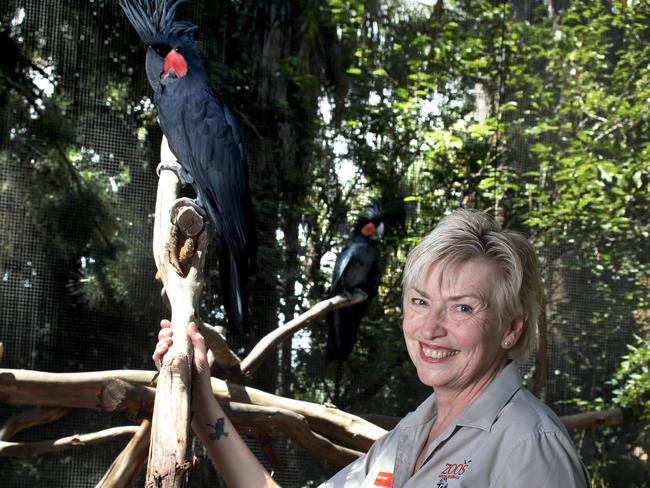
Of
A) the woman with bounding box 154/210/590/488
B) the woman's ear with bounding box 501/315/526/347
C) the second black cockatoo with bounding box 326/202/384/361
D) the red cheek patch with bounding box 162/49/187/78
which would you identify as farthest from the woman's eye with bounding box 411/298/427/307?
the second black cockatoo with bounding box 326/202/384/361

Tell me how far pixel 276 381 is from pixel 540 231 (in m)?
1.51

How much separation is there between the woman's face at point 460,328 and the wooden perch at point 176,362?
1.08 ft

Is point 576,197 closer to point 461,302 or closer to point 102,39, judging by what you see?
point 102,39

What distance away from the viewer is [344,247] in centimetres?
360

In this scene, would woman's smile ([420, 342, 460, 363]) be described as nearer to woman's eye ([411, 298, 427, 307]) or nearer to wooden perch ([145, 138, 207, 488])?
woman's eye ([411, 298, 427, 307])

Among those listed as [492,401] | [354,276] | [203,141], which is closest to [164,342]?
[492,401]

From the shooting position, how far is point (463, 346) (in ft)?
3.17

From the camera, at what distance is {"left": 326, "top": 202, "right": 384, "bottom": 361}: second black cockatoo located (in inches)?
137

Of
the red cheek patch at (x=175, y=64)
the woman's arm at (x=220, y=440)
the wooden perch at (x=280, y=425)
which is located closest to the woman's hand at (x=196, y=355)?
the woman's arm at (x=220, y=440)

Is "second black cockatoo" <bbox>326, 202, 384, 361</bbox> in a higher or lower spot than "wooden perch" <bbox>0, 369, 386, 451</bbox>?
higher

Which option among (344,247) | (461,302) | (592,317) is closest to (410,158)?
(344,247)

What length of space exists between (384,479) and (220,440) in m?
0.23

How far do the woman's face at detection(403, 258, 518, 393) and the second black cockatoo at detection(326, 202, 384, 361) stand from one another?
8.07 feet

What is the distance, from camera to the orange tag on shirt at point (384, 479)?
1.01 meters
